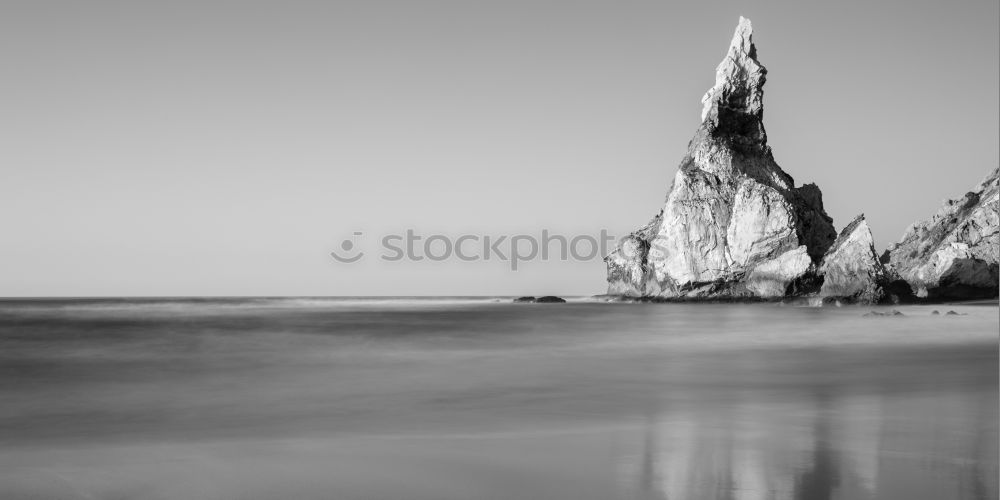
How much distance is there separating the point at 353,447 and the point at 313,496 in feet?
7.29

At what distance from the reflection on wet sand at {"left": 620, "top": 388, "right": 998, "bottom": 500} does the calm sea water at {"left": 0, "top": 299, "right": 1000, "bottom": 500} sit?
1.4 inches

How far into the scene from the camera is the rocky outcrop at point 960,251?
2500 inches

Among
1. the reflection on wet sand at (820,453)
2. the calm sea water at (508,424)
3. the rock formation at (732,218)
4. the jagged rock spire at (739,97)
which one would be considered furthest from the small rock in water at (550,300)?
the reflection on wet sand at (820,453)

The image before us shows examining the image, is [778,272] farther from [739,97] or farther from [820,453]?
[820,453]

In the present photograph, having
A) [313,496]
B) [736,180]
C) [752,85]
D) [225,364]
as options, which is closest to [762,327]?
[225,364]

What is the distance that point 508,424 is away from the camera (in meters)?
10.4

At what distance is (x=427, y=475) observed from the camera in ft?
23.9

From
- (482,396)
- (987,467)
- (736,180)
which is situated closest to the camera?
(987,467)

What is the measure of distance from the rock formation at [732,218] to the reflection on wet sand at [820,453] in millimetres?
60130

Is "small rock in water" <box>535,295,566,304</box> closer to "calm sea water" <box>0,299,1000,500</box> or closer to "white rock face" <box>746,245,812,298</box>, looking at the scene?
"white rock face" <box>746,245,812,298</box>

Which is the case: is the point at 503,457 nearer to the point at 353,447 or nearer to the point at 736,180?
the point at 353,447

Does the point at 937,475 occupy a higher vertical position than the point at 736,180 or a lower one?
lower

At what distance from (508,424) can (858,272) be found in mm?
53296

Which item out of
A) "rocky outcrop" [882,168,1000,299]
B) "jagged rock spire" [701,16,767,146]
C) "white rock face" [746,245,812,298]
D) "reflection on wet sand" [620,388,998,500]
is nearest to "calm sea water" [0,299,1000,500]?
"reflection on wet sand" [620,388,998,500]
